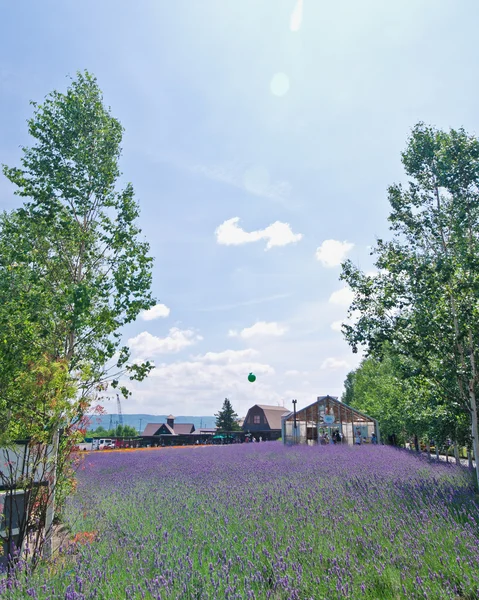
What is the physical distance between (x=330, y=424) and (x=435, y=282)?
21195 millimetres

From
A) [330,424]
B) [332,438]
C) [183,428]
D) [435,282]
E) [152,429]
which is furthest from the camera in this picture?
[183,428]

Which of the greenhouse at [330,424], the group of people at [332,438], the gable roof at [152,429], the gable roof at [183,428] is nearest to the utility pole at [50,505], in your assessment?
the group of people at [332,438]

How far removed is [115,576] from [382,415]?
24.8 meters

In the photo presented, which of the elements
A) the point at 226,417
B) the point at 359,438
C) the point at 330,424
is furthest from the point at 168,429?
the point at 359,438

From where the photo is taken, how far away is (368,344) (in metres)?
8.48

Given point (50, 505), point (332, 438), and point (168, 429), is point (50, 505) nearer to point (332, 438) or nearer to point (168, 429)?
point (332, 438)

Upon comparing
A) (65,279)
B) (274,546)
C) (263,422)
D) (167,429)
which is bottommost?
(167,429)

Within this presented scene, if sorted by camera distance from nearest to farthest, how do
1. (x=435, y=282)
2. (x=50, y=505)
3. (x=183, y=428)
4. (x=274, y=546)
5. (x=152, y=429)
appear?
(x=274, y=546), (x=50, y=505), (x=435, y=282), (x=152, y=429), (x=183, y=428)

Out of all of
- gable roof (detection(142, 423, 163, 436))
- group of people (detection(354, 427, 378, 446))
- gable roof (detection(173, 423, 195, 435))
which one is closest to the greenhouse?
group of people (detection(354, 427, 378, 446))

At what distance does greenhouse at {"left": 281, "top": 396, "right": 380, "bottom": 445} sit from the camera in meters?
26.9

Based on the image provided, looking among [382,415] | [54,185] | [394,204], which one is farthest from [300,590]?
[382,415]

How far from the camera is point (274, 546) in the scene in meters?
Answer: 4.35

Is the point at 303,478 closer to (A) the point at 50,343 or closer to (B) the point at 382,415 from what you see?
(A) the point at 50,343

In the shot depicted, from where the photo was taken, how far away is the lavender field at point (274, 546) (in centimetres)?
342
